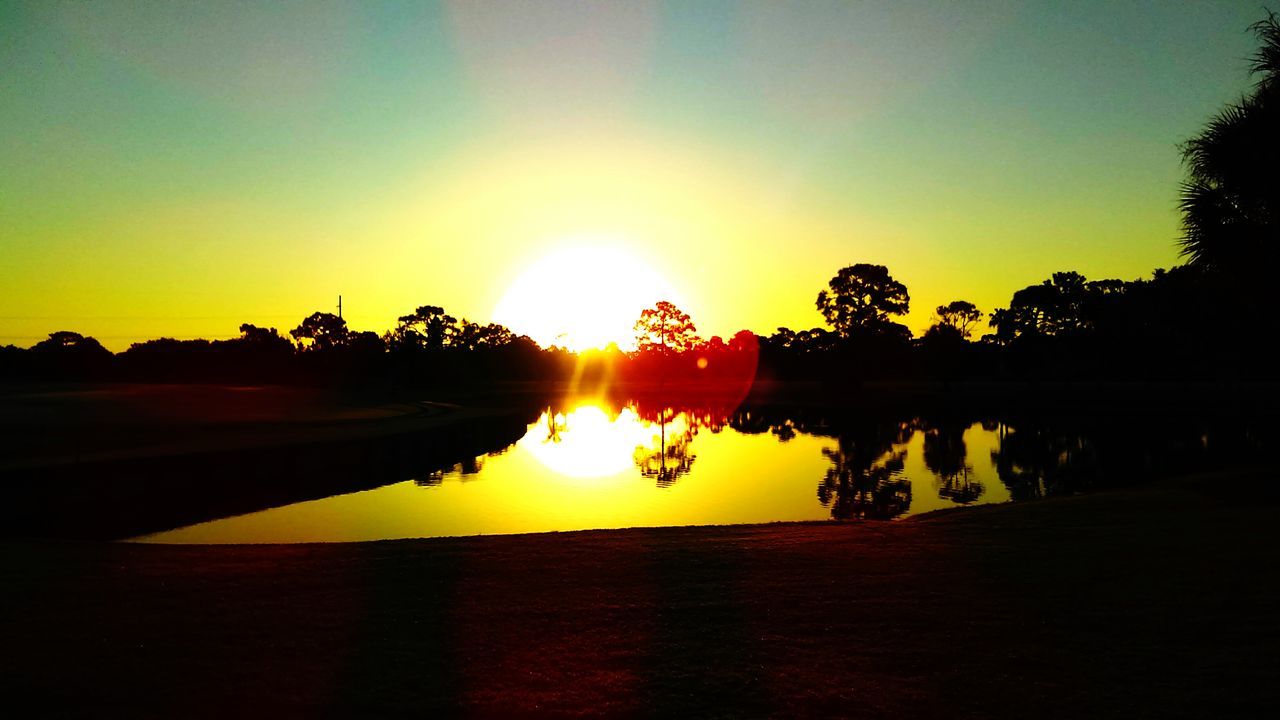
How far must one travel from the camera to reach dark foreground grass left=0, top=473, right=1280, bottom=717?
6.30m

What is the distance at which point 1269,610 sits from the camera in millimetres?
8055

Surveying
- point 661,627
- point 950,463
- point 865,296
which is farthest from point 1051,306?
point 661,627

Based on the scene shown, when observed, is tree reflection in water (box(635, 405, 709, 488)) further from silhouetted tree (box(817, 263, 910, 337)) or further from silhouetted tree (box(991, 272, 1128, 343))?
silhouetted tree (box(991, 272, 1128, 343))

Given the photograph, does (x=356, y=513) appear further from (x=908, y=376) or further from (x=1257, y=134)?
(x=908, y=376)

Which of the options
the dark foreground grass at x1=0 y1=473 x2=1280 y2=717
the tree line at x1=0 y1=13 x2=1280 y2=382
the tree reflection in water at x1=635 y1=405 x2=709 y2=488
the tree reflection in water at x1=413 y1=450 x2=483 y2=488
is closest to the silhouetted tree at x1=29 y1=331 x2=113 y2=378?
the tree line at x1=0 y1=13 x2=1280 y2=382

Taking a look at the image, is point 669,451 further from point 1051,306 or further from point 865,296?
point 1051,306

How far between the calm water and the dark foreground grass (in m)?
6.94

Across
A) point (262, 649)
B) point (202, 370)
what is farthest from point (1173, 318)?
point (202, 370)

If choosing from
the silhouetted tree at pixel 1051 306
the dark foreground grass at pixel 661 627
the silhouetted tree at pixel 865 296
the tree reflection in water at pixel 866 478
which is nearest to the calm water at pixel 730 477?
the tree reflection in water at pixel 866 478

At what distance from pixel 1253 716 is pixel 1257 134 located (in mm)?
16186

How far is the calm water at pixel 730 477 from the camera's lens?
19.3 m

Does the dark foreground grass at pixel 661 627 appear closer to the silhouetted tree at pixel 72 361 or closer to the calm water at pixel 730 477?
the calm water at pixel 730 477

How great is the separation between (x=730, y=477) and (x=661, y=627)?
20.3 m

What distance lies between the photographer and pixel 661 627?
8.04 m
